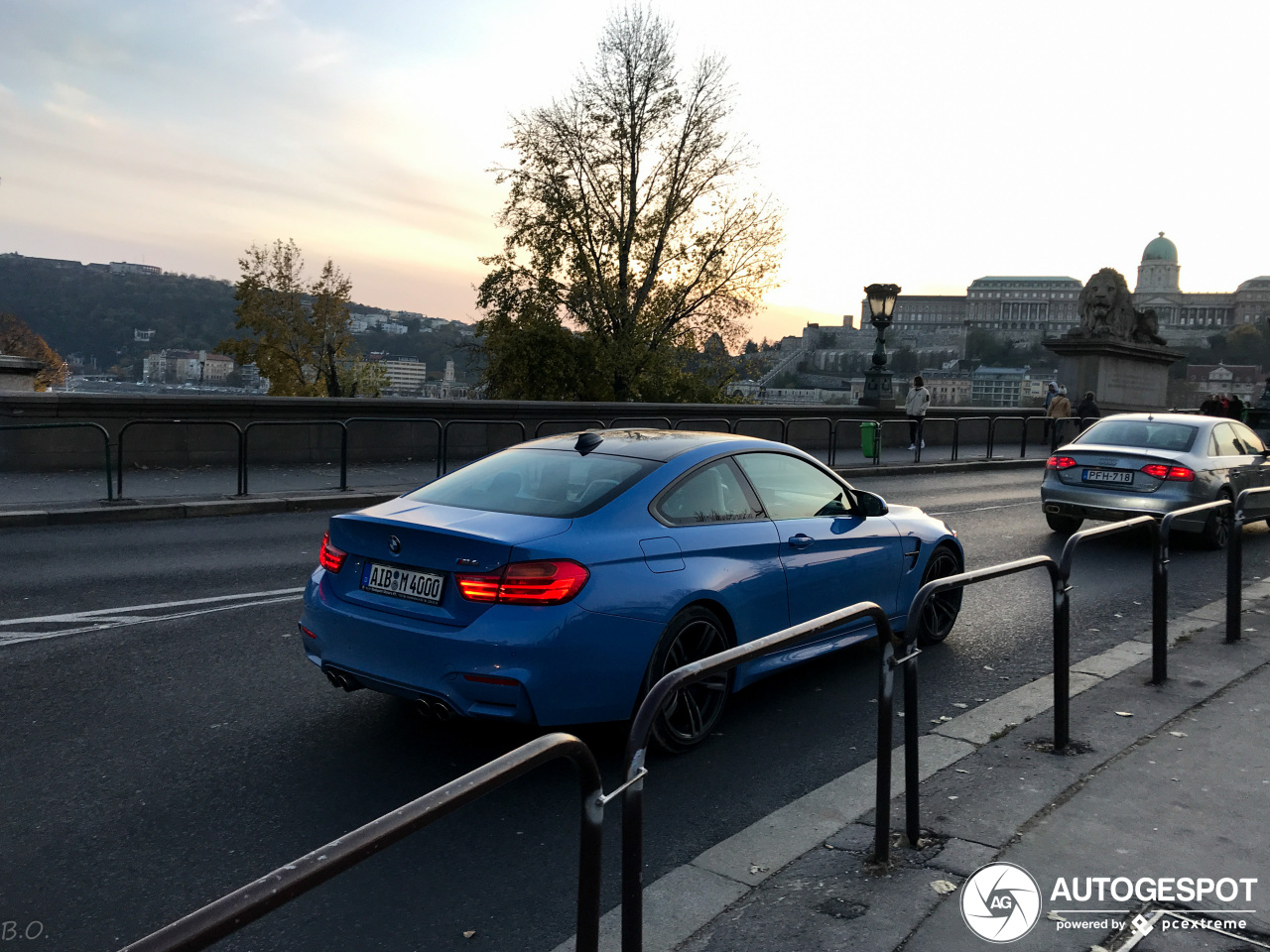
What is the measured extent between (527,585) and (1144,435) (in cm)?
1031

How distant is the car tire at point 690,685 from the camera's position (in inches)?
185

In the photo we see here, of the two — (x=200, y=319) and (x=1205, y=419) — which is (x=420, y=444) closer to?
(x=1205, y=419)

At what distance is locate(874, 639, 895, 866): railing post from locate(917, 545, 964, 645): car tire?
10.3ft

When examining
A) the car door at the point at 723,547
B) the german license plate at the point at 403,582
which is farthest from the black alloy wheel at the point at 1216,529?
the german license plate at the point at 403,582

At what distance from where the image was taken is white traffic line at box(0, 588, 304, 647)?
22.0 feet

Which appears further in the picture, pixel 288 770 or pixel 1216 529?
pixel 1216 529

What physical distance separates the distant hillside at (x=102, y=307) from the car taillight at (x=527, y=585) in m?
49.4

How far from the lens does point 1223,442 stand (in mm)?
12414

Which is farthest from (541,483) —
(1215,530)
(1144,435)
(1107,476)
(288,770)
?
(1144,435)

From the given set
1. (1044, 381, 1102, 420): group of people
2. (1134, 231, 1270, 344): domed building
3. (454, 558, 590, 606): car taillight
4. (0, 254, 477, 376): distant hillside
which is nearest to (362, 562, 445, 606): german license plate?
(454, 558, 590, 606): car taillight

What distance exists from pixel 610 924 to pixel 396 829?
153 centimetres

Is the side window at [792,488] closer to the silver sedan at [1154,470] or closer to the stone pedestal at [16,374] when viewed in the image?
the silver sedan at [1154,470]

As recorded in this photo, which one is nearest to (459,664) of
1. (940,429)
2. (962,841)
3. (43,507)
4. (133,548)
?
(962,841)

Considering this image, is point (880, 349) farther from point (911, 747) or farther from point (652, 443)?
point (911, 747)
